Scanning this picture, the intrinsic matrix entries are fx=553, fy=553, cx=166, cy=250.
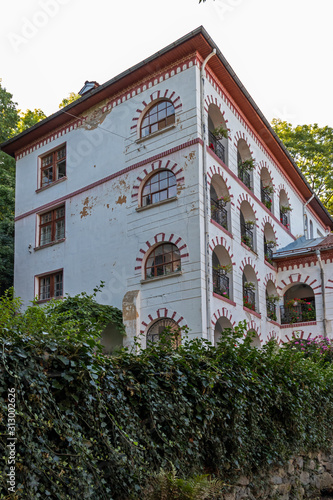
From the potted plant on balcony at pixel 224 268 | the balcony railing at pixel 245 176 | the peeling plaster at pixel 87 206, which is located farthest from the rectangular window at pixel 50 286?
the balcony railing at pixel 245 176

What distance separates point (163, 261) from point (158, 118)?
5.51m

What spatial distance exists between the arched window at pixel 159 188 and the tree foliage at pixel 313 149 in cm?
1961

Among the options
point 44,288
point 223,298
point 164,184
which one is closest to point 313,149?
point 164,184

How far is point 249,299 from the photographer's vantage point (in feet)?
73.7

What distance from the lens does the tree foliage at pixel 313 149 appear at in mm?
36906

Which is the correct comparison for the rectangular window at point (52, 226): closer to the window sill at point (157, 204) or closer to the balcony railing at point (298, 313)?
the window sill at point (157, 204)

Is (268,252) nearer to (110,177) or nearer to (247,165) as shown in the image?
(247,165)

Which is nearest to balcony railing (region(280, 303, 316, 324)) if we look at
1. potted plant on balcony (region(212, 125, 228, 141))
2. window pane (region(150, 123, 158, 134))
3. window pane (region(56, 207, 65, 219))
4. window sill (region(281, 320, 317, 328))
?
window sill (region(281, 320, 317, 328))

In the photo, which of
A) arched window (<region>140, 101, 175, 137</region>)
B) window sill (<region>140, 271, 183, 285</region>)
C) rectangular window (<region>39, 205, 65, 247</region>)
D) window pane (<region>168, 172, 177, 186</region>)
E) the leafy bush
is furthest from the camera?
rectangular window (<region>39, 205, 65, 247</region>)

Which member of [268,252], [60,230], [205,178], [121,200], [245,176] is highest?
[245,176]

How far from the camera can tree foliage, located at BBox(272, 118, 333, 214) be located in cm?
3691

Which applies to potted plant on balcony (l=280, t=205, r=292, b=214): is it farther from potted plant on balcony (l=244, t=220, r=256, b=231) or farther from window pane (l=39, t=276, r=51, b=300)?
window pane (l=39, t=276, r=51, b=300)

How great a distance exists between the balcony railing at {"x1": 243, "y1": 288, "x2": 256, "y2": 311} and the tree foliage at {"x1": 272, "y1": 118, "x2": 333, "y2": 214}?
56.8 feet

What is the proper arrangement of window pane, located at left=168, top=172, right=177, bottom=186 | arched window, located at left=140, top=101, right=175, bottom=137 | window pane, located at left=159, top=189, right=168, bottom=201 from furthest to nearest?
1. arched window, located at left=140, top=101, right=175, bottom=137
2. window pane, located at left=159, top=189, right=168, bottom=201
3. window pane, located at left=168, top=172, right=177, bottom=186
